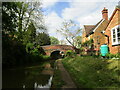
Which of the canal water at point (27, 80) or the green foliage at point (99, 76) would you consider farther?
the canal water at point (27, 80)

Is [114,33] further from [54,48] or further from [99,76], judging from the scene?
[54,48]

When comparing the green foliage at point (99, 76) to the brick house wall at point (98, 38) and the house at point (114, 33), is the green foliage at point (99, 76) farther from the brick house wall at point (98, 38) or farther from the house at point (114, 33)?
the brick house wall at point (98, 38)

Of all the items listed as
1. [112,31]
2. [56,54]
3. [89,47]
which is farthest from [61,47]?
[112,31]

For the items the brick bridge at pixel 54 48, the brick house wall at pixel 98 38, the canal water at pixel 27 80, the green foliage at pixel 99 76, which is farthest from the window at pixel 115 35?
the brick bridge at pixel 54 48

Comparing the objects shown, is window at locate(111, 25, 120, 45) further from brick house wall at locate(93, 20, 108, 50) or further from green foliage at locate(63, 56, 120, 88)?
brick house wall at locate(93, 20, 108, 50)

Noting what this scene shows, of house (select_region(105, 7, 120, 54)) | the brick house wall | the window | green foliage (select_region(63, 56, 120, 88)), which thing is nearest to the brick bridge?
the brick house wall

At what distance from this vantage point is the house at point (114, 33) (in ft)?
45.3

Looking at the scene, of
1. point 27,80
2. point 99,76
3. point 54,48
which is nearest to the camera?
point 99,76

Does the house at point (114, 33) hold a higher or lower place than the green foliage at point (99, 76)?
higher

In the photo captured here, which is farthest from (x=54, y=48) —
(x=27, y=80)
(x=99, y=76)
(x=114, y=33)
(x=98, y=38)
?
(x=99, y=76)

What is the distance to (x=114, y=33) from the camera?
48.9 feet

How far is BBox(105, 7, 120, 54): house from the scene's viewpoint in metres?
13.8

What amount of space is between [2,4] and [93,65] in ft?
35.9

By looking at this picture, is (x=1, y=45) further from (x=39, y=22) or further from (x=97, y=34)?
(x=97, y=34)
